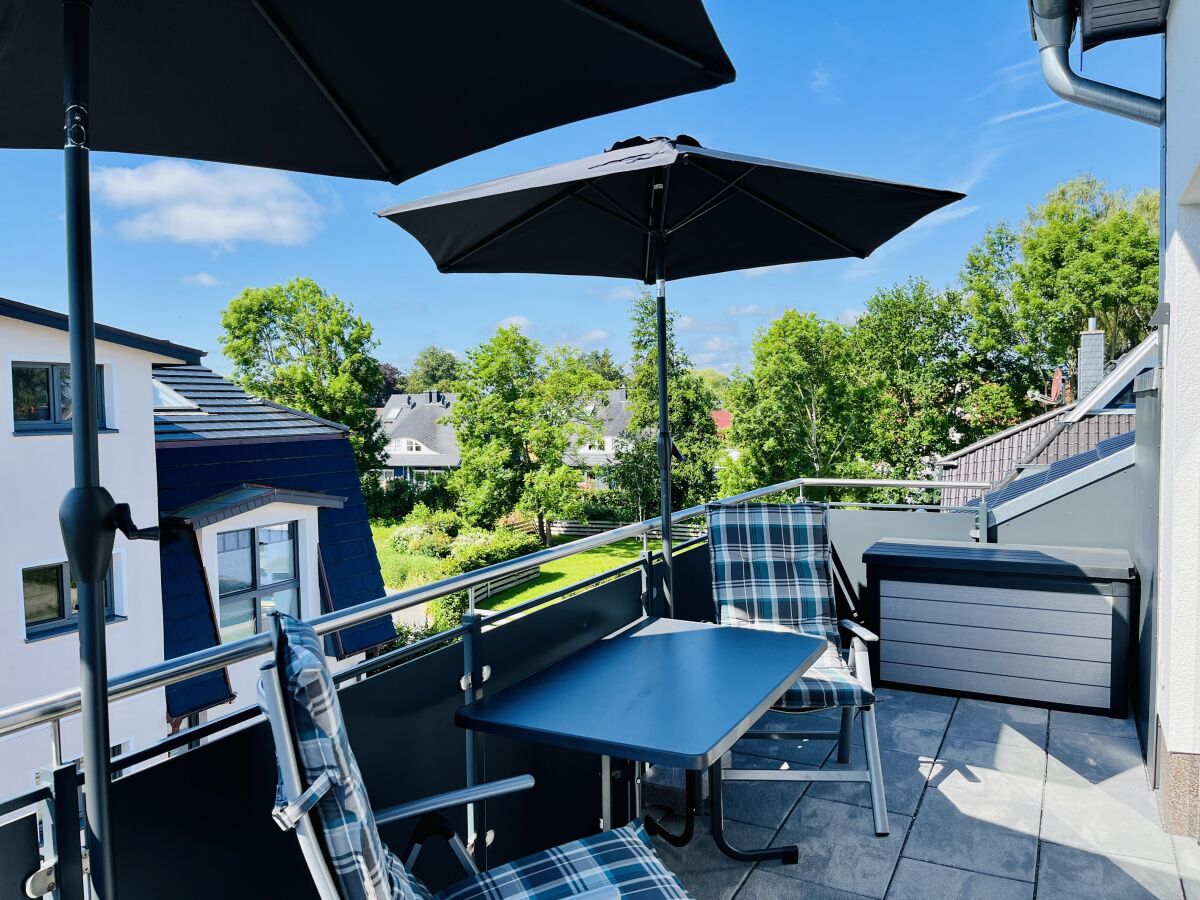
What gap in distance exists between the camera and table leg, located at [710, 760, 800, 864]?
8.71 feet

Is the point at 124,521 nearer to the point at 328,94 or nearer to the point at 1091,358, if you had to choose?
the point at 328,94

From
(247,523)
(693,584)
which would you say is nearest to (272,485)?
(247,523)

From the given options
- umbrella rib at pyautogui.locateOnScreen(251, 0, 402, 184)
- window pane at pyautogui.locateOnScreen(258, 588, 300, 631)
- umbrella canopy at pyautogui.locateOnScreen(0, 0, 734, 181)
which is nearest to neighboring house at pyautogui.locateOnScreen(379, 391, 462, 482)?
window pane at pyautogui.locateOnScreen(258, 588, 300, 631)

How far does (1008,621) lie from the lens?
4082 mm

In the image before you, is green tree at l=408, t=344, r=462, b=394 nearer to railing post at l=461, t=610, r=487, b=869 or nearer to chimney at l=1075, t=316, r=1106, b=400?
chimney at l=1075, t=316, r=1106, b=400

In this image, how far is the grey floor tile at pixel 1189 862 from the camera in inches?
96.7

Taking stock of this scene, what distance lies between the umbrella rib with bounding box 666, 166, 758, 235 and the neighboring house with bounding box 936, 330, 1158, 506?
5113 millimetres

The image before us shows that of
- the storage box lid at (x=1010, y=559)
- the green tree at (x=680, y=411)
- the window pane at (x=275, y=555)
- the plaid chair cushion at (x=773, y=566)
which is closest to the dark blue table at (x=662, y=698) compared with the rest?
the plaid chair cushion at (x=773, y=566)

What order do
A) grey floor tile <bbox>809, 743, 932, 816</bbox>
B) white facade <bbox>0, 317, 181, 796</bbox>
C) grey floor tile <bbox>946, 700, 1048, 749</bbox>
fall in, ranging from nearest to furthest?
1. grey floor tile <bbox>809, 743, 932, 816</bbox>
2. grey floor tile <bbox>946, 700, 1048, 749</bbox>
3. white facade <bbox>0, 317, 181, 796</bbox>

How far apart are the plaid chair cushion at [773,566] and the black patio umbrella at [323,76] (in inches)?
82.4

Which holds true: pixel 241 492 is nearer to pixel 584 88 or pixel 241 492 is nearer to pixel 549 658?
pixel 549 658

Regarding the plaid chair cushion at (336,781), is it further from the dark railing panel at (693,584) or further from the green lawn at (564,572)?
the green lawn at (564,572)

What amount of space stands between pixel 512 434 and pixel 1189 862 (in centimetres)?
2809

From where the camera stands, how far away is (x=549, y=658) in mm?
2600
